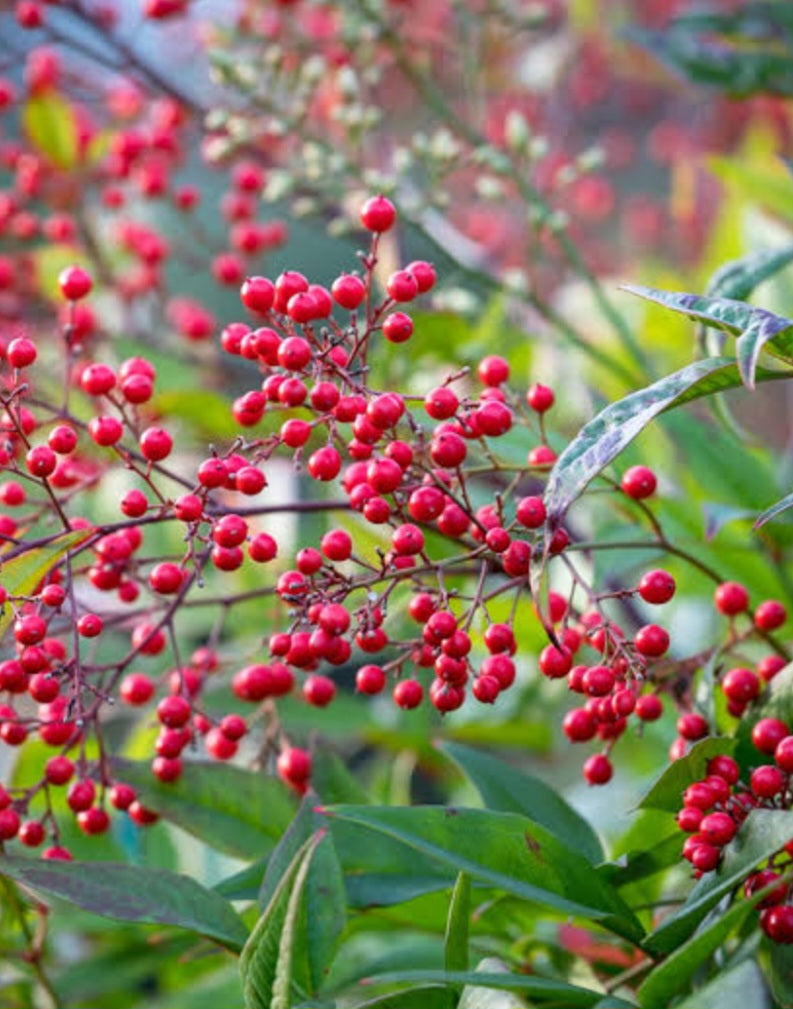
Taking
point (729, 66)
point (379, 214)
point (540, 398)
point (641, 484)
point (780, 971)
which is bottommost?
point (780, 971)

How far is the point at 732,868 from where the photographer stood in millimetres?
808

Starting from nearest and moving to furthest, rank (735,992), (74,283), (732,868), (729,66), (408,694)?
(735,992), (732,868), (408,694), (74,283), (729,66)

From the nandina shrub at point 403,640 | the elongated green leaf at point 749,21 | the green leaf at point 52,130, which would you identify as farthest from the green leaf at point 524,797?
the green leaf at point 52,130

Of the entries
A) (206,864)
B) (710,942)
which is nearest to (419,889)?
(710,942)

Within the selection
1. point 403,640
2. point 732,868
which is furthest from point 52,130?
point 732,868

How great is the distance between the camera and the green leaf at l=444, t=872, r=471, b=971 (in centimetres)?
81

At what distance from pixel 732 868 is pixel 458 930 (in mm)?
161

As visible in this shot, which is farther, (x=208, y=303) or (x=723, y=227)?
(x=208, y=303)

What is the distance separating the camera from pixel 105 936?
153 cm

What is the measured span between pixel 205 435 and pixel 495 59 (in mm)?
1222

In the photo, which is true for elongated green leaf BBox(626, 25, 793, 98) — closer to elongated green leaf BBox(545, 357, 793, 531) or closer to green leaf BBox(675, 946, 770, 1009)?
elongated green leaf BBox(545, 357, 793, 531)

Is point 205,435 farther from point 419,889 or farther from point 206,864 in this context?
point 419,889

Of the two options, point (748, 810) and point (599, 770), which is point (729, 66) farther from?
point (748, 810)

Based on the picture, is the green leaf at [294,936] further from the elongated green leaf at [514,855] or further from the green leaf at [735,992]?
the green leaf at [735,992]
